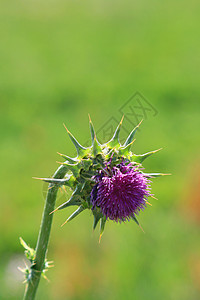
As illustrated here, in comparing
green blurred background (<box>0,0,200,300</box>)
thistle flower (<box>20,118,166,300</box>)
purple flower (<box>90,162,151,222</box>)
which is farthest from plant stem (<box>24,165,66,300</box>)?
green blurred background (<box>0,0,200,300</box>)

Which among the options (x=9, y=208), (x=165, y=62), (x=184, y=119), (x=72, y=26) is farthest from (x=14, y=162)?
(x=72, y=26)

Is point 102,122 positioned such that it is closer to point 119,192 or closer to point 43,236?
point 119,192

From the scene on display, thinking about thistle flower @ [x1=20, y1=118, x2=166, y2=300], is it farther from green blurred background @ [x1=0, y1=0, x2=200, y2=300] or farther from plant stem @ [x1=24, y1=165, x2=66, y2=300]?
green blurred background @ [x1=0, y1=0, x2=200, y2=300]

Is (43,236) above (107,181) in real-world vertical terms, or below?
below

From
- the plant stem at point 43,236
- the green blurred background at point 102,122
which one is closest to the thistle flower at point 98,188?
the plant stem at point 43,236

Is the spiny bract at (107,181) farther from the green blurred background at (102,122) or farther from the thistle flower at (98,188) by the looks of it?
the green blurred background at (102,122)

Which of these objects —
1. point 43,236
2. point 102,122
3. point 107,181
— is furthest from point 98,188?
point 102,122

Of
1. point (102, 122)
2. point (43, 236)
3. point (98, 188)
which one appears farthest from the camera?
point (102, 122)
